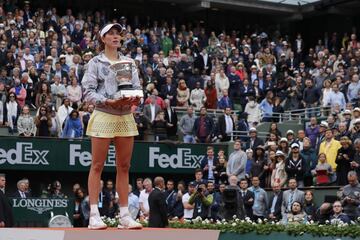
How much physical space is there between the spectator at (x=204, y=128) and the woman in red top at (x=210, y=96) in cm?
173

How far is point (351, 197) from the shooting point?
17.6 m

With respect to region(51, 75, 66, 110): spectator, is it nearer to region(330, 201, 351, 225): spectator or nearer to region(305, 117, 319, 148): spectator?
region(305, 117, 319, 148): spectator

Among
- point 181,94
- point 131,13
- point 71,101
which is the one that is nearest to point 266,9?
point 131,13

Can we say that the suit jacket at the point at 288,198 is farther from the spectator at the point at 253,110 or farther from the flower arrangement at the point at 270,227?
the spectator at the point at 253,110

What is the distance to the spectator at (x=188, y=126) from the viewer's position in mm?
24531

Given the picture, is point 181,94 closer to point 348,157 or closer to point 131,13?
point 348,157

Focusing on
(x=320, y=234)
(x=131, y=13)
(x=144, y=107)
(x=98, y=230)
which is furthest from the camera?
(x=131, y=13)

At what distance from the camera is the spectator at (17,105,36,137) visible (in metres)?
22.6

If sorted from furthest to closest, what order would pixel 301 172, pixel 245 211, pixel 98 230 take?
pixel 301 172
pixel 245 211
pixel 98 230

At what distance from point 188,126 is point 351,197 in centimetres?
786

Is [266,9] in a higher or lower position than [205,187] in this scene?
higher

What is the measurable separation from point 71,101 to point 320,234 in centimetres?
899

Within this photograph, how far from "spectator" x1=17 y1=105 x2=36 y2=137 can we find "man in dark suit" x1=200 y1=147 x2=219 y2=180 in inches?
161

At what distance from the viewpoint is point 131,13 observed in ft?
119
